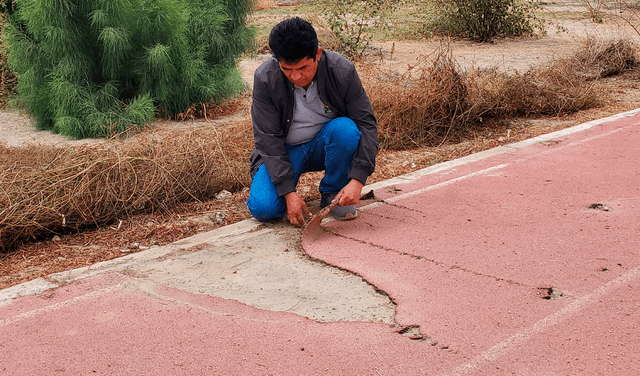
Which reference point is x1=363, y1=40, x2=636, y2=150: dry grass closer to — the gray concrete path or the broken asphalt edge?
the broken asphalt edge

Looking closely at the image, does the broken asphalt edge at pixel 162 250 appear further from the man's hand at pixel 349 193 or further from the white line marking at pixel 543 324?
the white line marking at pixel 543 324

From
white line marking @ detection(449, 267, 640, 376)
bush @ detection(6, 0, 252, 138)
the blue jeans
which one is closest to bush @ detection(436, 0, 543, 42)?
bush @ detection(6, 0, 252, 138)

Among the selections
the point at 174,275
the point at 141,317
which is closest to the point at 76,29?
the point at 174,275

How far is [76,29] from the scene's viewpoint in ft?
23.8

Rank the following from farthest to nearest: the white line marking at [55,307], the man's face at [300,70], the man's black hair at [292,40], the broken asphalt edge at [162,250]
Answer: the man's face at [300,70] → the man's black hair at [292,40] → the broken asphalt edge at [162,250] → the white line marking at [55,307]

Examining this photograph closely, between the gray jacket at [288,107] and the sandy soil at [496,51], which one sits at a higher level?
the gray jacket at [288,107]

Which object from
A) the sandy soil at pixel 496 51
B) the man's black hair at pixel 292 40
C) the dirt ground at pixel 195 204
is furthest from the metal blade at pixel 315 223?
the sandy soil at pixel 496 51

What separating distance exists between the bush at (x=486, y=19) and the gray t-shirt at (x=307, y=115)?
10170 mm

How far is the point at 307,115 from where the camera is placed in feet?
14.8

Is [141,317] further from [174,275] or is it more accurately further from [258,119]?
[258,119]

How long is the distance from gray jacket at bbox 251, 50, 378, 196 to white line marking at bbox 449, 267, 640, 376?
5.04 feet

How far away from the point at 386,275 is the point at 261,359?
1051 millimetres

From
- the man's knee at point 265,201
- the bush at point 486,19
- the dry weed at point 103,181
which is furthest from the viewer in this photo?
the bush at point 486,19

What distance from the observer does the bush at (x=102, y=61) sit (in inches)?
283
